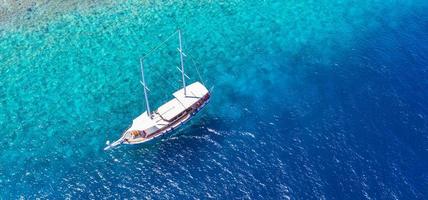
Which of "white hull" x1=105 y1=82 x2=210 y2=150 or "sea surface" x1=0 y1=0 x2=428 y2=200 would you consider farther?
"white hull" x1=105 y1=82 x2=210 y2=150

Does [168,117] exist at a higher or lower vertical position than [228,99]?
higher

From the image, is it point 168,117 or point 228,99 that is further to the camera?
point 228,99

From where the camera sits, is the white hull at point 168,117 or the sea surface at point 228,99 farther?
the white hull at point 168,117

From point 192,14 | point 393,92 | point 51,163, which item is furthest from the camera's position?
point 192,14

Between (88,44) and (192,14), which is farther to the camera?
(192,14)

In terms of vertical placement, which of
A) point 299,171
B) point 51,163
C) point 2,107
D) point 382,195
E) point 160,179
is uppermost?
point 2,107

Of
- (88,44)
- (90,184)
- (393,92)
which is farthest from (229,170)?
(88,44)

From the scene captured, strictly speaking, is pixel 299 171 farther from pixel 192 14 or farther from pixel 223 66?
pixel 192 14

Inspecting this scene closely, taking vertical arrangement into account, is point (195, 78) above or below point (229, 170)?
above
